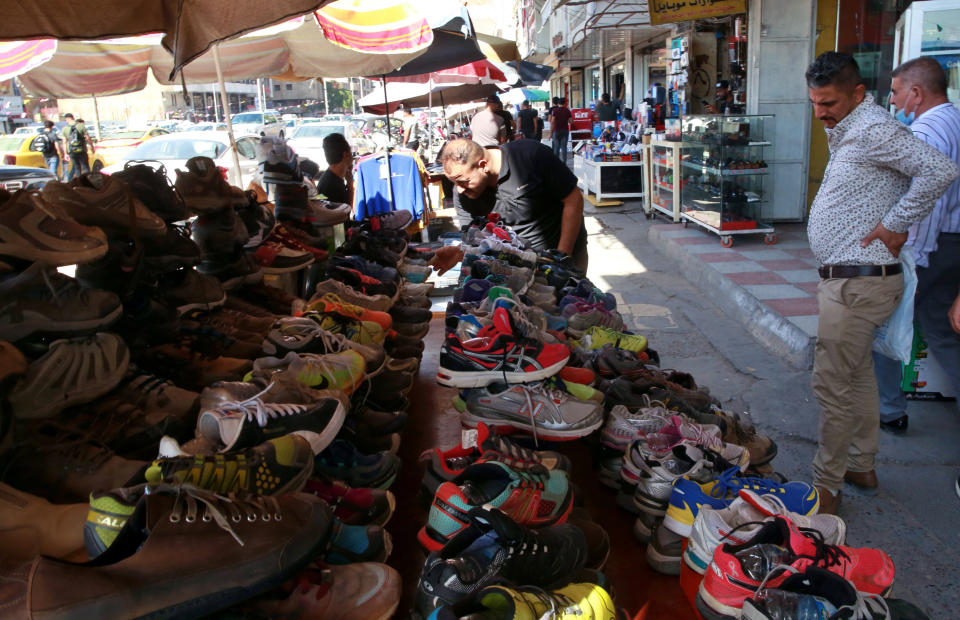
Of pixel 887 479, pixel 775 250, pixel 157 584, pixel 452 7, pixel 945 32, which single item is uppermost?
pixel 452 7

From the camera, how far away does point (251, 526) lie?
3.75 feet

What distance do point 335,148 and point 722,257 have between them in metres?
4.74

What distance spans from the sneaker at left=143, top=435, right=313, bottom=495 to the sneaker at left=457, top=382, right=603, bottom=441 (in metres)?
0.71

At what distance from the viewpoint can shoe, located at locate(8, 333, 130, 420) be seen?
1.50m

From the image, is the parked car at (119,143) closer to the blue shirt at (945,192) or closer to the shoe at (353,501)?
the blue shirt at (945,192)

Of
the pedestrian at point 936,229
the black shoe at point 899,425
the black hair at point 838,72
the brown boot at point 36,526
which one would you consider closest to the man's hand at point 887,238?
the black hair at point 838,72

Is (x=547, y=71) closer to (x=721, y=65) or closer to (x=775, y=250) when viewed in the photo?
(x=721, y=65)

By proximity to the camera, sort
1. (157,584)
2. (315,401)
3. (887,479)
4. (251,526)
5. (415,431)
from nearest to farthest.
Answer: (157,584), (251,526), (315,401), (415,431), (887,479)

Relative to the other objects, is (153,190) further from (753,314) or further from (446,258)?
(753,314)

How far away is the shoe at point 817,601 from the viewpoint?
1182mm

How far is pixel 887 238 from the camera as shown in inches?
113

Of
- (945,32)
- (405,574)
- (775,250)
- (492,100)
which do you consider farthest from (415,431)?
(492,100)

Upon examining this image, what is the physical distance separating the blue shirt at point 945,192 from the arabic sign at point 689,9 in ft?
20.9

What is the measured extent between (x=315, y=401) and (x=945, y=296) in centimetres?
367
